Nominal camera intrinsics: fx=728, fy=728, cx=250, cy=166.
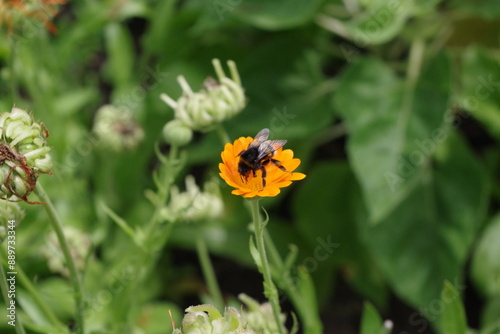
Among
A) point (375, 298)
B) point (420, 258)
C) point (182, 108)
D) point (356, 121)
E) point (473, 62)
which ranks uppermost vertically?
point (182, 108)

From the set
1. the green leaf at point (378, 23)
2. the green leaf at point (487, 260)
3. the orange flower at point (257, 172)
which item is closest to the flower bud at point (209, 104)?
the orange flower at point (257, 172)

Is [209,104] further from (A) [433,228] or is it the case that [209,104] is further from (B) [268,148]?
(A) [433,228]

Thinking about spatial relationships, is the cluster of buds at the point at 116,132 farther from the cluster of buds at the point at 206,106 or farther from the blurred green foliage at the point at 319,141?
the cluster of buds at the point at 206,106

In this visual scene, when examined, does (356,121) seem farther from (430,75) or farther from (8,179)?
(8,179)

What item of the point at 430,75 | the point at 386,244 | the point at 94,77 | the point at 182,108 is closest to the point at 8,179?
the point at 182,108

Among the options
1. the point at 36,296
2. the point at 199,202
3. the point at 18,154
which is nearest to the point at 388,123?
the point at 199,202
